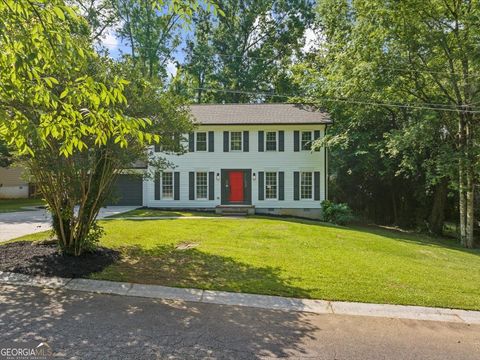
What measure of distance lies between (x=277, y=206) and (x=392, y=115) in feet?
25.2

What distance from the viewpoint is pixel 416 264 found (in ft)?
26.7

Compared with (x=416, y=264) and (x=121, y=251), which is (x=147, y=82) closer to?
(x=121, y=251)

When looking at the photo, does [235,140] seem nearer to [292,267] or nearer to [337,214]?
[337,214]

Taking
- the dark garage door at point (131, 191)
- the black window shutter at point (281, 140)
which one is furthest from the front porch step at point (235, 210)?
the dark garage door at point (131, 191)

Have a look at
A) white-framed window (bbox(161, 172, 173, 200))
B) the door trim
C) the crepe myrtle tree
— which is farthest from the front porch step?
the crepe myrtle tree

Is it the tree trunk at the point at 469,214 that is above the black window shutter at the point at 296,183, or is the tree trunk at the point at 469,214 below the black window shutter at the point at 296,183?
below

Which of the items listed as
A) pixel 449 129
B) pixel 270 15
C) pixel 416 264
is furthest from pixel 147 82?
pixel 270 15

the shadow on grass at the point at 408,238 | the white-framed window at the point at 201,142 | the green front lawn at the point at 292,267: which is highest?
the white-framed window at the point at 201,142

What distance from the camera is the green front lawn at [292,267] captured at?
18.3 feet

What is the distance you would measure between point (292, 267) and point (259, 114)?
46.1 feet

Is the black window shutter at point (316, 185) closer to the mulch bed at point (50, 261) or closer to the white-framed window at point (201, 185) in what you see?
the white-framed window at point (201, 185)

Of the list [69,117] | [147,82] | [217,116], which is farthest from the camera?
[217,116]

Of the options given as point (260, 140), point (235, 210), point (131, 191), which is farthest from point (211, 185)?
point (131, 191)

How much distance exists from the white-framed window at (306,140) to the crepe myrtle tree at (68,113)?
38.8ft
